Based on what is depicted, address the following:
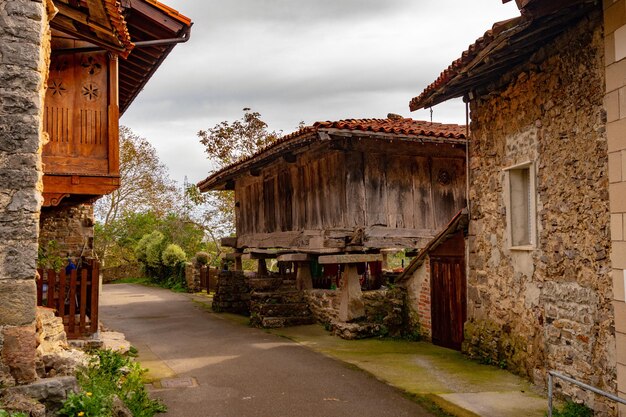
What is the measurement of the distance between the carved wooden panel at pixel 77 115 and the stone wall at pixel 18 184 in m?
3.02

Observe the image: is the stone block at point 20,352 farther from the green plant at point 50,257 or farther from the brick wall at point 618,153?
the green plant at point 50,257

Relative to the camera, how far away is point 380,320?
37.3 ft

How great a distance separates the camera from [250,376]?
25.9 feet

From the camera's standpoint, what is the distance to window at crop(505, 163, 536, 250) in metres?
7.74

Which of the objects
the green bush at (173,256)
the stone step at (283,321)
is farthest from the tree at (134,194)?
the stone step at (283,321)

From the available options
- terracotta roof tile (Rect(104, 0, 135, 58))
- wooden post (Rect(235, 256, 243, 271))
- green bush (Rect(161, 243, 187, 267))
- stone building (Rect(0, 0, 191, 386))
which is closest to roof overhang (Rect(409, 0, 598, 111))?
stone building (Rect(0, 0, 191, 386))

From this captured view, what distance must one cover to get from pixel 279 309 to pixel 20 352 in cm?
875

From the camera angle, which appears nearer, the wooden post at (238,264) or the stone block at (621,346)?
the stone block at (621,346)

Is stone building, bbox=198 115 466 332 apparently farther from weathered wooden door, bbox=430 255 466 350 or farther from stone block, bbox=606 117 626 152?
stone block, bbox=606 117 626 152

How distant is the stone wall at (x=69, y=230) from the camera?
11.1 m

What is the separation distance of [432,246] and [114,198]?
2515 centimetres

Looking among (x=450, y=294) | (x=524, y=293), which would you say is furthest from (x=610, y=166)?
(x=450, y=294)

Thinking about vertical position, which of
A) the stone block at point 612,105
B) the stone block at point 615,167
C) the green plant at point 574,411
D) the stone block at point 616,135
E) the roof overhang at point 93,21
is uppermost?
the roof overhang at point 93,21

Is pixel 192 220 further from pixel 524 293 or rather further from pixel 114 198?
pixel 524 293
